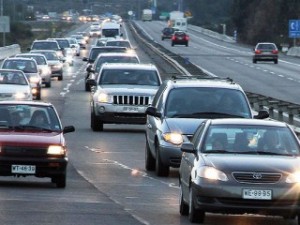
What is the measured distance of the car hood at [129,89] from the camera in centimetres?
3322

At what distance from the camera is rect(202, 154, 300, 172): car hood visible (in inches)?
557

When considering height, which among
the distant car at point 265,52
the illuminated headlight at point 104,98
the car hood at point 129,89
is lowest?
the distant car at point 265,52

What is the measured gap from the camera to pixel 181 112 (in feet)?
72.3

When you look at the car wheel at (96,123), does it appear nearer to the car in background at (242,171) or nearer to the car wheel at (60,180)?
the car wheel at (60,180)

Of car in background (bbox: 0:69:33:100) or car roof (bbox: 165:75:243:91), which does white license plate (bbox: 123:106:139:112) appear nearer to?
car in background (bbox: 0:69:33:100)

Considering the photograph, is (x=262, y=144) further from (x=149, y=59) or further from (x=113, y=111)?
(x=149, y=59)

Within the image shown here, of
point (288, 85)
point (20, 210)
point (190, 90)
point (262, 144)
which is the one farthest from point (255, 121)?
point (288, 85)

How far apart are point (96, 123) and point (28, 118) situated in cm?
1332

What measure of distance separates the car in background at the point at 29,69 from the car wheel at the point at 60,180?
26658 millimetres

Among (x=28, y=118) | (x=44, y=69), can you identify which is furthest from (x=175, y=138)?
(x=44, y=69)

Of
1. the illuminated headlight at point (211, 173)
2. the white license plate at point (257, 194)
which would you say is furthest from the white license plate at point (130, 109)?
the white license plate at point (257, 194)

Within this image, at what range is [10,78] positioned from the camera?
3856 centimetres

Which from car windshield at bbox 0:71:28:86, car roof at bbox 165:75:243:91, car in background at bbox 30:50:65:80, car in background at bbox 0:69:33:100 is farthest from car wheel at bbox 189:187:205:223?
car in background at bbox 30:50:65:80

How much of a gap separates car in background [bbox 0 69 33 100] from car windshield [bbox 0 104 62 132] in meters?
16.0
